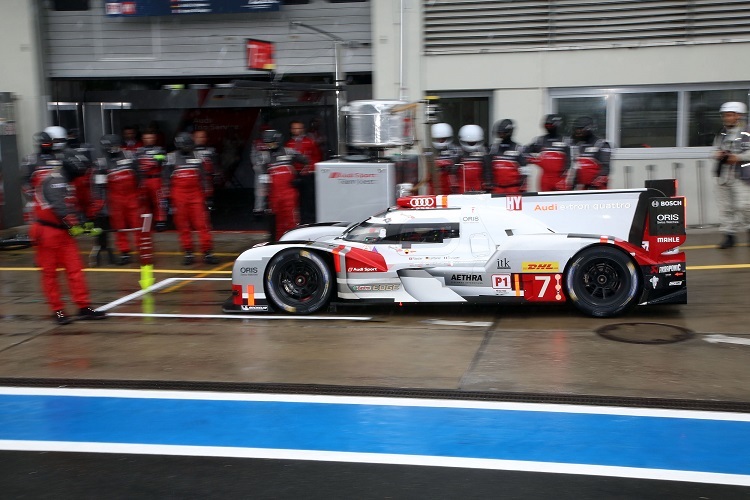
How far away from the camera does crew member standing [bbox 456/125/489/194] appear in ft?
39.2

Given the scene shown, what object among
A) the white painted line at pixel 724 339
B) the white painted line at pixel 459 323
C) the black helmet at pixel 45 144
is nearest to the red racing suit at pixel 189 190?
the black helmet at pixel 45 144

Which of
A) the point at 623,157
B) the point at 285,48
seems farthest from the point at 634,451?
the point at 285,48

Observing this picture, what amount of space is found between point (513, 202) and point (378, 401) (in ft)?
10.1

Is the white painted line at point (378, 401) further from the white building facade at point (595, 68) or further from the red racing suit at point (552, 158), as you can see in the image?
the white building facade at point (595, 68)

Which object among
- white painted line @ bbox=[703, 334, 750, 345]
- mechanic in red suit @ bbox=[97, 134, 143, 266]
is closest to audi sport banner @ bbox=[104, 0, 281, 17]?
mechanic in red suit @ bbox=[97, 134, 143, 266]

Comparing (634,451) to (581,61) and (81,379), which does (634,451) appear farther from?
(581,61)

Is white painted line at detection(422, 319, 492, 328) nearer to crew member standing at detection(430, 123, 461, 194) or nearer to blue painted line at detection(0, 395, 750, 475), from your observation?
blue painted line at detection(0, 395, 750, 475)

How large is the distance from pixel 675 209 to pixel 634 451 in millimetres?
3745

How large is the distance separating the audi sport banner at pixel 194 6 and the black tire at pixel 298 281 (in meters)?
7.77

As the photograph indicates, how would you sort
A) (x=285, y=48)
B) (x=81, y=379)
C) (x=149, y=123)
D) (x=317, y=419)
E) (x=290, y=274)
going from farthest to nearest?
(x=149, y=123)
(x=285, y=48)
(x=290, y=274)
(x=81, y=379)
(x=317, y=419)

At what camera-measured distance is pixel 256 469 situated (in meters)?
4.89

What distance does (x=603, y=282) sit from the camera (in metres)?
8.15

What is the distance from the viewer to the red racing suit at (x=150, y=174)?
12.2 meters

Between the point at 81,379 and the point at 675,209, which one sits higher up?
the point at 675,209
